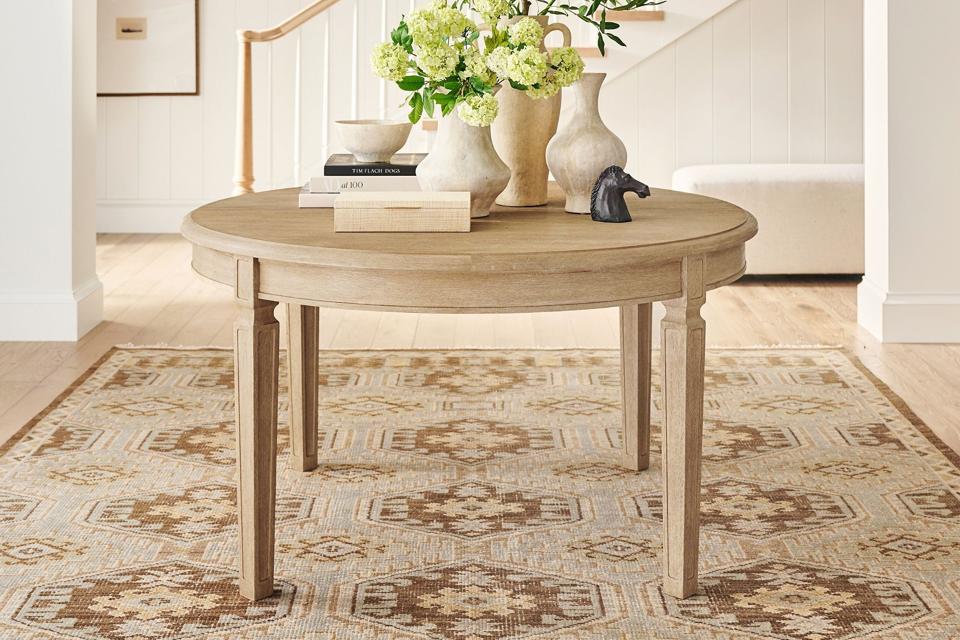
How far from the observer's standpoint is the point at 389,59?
209cm

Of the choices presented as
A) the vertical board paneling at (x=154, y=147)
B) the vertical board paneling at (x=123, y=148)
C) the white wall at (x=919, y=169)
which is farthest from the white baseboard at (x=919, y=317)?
the vertical board paneling at (x=123, y=148)

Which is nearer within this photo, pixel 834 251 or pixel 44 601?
pixel 44 601

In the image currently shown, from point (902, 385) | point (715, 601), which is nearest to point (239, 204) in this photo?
point (715, 601)

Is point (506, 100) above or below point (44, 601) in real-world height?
above

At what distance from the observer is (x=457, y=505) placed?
2.46 meters

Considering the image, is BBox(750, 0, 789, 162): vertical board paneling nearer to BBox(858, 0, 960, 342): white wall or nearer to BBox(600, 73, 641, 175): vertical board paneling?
BBox(600, 73, 641, 175): vertical board paneling

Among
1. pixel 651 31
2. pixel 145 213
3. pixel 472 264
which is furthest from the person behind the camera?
pixel 145 213

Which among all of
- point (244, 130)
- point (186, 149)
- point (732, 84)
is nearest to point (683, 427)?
point (244, 130)

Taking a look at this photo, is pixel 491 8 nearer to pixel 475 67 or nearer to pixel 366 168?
pixel 475 67

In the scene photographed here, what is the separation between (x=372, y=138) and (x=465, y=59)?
38cm

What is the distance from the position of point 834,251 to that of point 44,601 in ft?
12.6

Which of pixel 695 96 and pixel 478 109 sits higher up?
pixel 695 96

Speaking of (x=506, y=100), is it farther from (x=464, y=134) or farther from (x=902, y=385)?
(x=902, y=385)

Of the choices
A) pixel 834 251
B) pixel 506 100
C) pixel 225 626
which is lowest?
pixel 225 626
